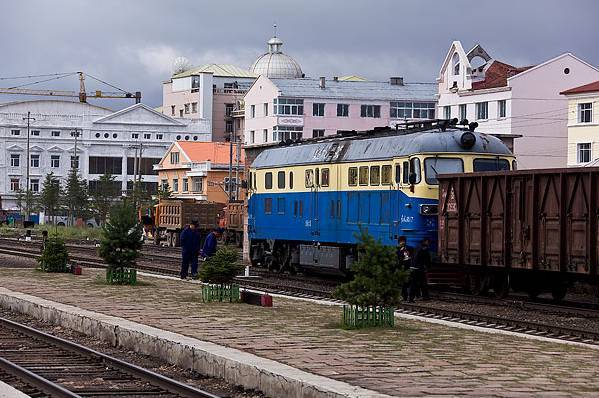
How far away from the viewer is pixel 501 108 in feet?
281

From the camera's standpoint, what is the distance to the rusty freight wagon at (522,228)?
77.3 feet

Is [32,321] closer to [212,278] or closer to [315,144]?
[212,278]

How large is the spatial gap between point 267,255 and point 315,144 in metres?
5.19

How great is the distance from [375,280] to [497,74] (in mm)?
72887

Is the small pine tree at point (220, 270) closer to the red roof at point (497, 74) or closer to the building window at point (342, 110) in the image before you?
the red roof at point (497, 74)

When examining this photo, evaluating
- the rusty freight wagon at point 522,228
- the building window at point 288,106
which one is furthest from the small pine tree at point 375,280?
the building window at point 288,106

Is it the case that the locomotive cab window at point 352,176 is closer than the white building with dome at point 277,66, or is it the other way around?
the locomotive cab window at point 352,176

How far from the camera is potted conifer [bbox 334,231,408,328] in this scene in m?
18.0

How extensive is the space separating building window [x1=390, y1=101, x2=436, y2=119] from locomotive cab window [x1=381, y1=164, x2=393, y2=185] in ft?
288

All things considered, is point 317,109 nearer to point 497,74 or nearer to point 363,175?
point 497,74

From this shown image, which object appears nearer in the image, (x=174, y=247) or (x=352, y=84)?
(x=174, y=247)

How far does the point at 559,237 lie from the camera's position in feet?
79.4

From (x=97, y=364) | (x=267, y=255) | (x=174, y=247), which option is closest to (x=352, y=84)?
(x=174, y=247)

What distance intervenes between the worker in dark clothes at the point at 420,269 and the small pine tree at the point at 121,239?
6.64 metres
